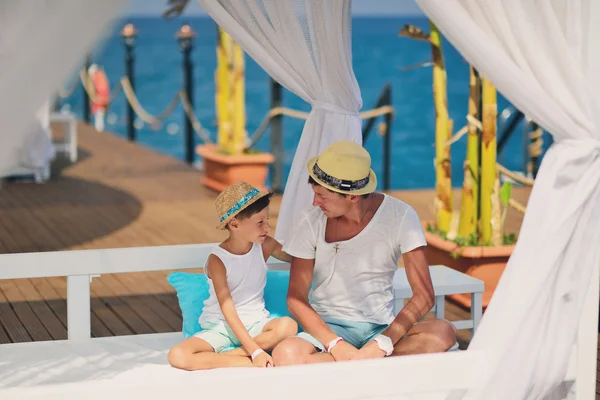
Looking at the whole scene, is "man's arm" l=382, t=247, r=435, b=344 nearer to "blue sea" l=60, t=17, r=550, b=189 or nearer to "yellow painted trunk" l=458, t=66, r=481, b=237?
"blue sea" l=60, t=17, r=550, b=189

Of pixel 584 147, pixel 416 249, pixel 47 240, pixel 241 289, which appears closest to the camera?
pixel 584 147

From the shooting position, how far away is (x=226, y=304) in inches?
131

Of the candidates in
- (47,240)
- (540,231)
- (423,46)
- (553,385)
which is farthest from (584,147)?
(423,46)

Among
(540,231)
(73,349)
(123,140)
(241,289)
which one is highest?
(540,231)

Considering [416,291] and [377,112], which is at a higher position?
[416,291]

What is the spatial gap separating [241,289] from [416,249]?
2.04 ft

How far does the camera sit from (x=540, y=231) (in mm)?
2691

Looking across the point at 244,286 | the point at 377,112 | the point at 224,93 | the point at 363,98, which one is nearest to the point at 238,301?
the point at 244,286

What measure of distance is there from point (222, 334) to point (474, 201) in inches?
81.7

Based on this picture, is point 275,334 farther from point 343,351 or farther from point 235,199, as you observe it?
point 235,199

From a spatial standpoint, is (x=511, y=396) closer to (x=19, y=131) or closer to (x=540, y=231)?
(x=540, y=231)

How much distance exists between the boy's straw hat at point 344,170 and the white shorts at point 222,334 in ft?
1.87

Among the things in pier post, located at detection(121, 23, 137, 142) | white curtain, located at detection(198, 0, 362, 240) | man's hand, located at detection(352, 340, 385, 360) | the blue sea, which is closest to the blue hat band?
white curtain, located at detection(198, 0, 362, 240)

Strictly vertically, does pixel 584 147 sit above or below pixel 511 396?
above
